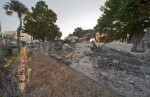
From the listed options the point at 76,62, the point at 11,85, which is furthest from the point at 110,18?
the point at 11,85

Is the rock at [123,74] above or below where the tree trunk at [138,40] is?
below

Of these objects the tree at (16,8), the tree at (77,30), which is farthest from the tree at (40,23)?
the tree at (77,30)

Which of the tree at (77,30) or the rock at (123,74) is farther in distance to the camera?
the tree at (77,30)

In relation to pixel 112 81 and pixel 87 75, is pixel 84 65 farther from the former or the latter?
pixel 112 81

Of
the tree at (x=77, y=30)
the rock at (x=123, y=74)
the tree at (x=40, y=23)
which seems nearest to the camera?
the rock at (x=123, y=74)

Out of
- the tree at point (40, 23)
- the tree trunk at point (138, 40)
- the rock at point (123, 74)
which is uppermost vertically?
the tree at point (40, 23)

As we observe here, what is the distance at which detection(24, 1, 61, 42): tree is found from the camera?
13.8 meters

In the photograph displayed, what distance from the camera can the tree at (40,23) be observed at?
1380 cm

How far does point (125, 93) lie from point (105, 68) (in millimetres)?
1166

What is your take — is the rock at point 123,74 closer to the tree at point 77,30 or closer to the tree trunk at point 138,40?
the tree trunk at point 138,40

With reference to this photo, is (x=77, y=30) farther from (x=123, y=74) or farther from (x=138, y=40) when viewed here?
(x=123, y=74)

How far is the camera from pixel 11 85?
1.67 metres

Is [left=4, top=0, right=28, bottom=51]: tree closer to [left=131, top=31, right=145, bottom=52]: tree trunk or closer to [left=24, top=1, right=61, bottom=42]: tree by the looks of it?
[left=24, top=1, right=61, bottom=42]: tree

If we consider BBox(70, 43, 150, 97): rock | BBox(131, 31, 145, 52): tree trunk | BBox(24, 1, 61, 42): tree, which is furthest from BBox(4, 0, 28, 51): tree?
BBox(131, 31, 145, 52): tree trunk
